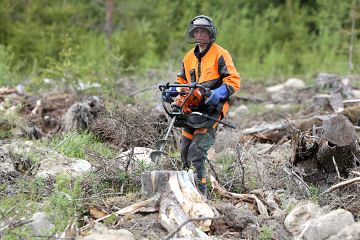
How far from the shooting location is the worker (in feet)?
24.1

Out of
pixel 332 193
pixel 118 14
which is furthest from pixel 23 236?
pixel 118 14

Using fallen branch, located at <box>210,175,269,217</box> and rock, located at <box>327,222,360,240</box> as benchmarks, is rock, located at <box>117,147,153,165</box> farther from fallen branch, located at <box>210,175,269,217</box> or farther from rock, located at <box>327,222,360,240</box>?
rock, located at <box>327,222,360,240</box>

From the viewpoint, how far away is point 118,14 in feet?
76.1

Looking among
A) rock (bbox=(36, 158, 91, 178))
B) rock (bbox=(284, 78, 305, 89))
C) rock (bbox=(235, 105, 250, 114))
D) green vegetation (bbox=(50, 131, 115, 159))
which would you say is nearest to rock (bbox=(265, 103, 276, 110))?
rock (bbox=(235, 105, 250, 114))

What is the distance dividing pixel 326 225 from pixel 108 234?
6.35ft

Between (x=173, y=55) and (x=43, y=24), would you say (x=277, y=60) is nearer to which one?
(x=173, y=55)

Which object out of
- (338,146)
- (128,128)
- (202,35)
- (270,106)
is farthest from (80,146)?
(270,106)

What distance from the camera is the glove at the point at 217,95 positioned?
7117mm

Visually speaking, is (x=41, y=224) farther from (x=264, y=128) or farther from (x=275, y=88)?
(x=275, y=88)

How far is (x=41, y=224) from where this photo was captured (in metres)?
6.23

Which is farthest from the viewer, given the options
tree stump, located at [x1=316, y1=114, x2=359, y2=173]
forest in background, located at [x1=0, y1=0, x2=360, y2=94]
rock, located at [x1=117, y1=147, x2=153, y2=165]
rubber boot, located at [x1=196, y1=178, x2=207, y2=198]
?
forest in background, located at [x1=0, y1=0, x2=360, y2=94]

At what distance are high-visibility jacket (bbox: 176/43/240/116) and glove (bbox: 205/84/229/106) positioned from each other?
0.16 feet

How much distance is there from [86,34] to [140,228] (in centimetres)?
1567

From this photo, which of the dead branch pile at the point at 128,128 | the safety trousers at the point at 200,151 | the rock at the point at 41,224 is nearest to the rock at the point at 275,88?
the dead branch pile at the point at 128,128
